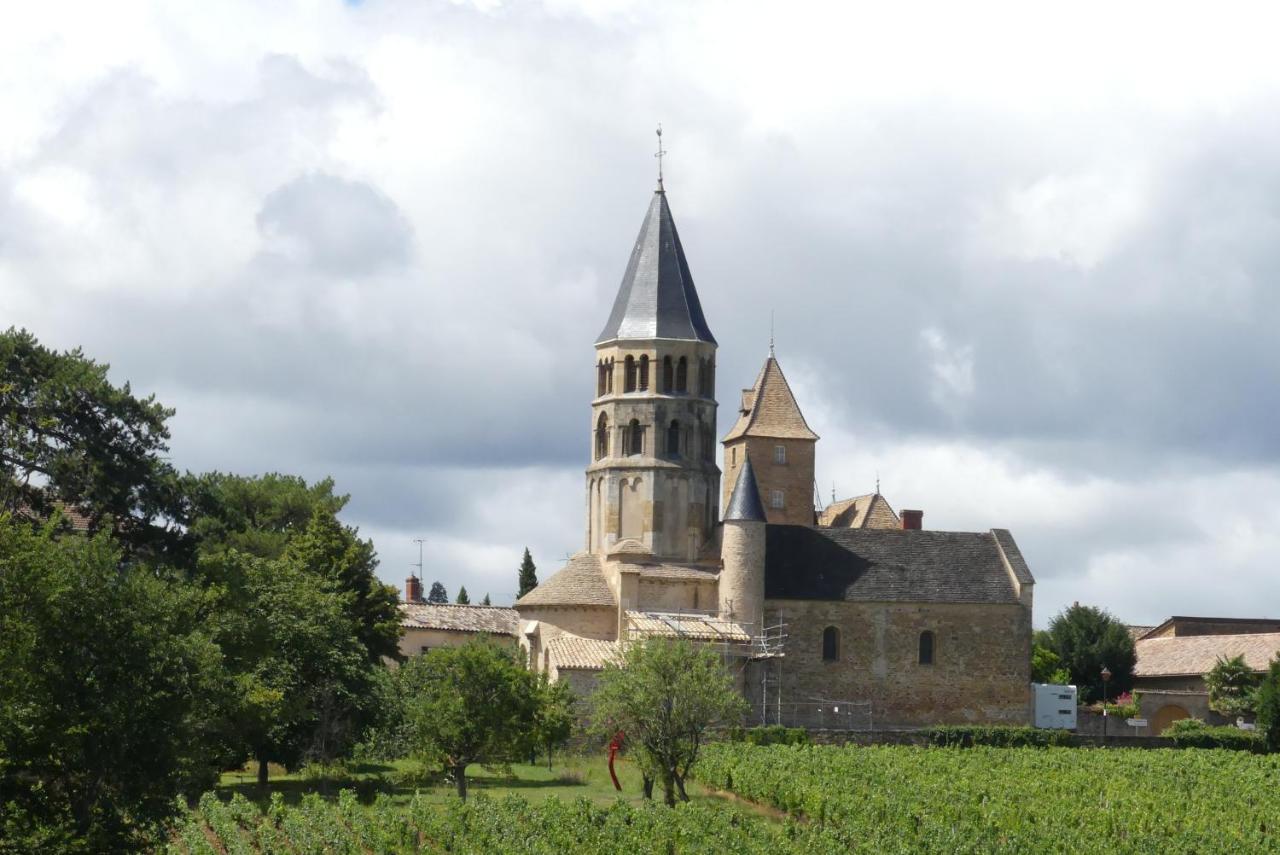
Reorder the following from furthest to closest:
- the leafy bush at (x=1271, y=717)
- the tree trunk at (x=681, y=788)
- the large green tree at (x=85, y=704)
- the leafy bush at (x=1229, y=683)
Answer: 1. the leafy bush at (x=1229, y=683)
2. the leafy bush at (x=1271, y=717)
3. the tree trunk at (x=681, y=788)
4. the large green tree at (x=85, y=704)

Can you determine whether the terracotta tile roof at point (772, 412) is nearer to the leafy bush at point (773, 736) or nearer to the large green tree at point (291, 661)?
the leafy bush at point (773, 736)

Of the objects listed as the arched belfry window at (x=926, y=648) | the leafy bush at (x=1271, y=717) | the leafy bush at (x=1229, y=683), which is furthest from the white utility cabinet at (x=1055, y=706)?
the leafy bush at (x=1229, y=683)

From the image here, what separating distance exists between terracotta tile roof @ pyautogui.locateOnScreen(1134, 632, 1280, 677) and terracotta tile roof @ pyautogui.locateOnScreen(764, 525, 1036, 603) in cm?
1547

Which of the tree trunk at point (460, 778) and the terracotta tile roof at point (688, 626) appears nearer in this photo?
the tree trunk at point (460, 778)

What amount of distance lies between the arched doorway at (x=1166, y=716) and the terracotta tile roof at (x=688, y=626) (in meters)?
19.9

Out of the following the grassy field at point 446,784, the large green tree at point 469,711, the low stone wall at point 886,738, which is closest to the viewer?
the large green tree at point 469,711

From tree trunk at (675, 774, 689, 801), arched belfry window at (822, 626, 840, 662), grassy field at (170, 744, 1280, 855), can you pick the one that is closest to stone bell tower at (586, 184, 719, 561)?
arched belfry window at (822, 626, 840, 662)

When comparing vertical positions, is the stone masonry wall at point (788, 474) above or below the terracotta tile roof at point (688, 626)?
above

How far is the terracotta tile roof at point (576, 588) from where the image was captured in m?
63.1

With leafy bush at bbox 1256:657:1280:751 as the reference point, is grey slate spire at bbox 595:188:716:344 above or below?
above

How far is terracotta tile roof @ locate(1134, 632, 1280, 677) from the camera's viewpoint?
77.6 metres

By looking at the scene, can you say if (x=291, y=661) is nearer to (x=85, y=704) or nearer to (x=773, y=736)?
(x=773, y=736)

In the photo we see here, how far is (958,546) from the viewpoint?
66.9 m

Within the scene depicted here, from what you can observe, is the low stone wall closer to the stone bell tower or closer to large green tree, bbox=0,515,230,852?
the stone bell tower
